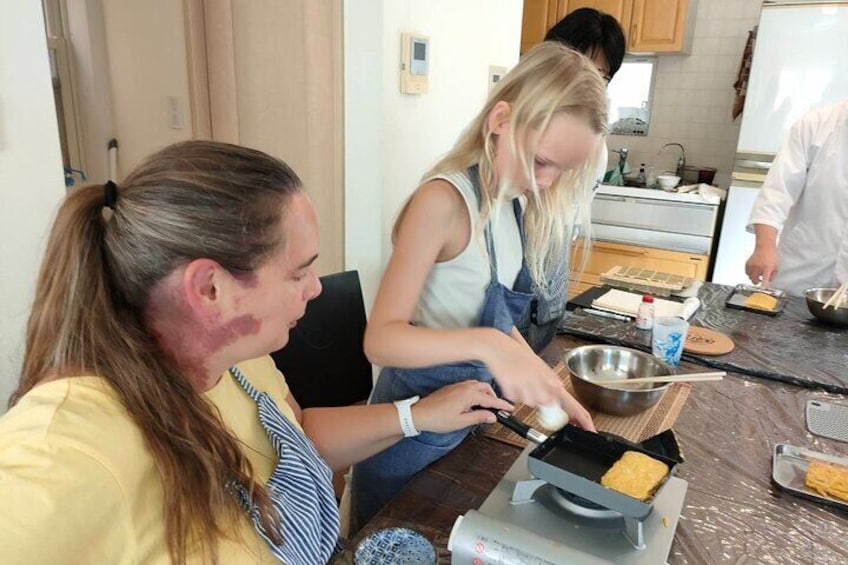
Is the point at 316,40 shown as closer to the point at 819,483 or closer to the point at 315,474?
the point at 315,474

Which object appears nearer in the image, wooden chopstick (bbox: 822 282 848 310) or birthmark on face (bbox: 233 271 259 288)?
birthmark on face (bbox: 233 271 259 288)

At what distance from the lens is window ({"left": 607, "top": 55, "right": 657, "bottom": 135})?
13.1ft

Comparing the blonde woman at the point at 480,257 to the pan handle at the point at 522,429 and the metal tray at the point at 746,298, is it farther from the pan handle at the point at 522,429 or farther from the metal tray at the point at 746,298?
the metal tray at the point at 746,298

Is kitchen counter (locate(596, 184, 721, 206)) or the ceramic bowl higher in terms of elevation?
the ceramic bowl

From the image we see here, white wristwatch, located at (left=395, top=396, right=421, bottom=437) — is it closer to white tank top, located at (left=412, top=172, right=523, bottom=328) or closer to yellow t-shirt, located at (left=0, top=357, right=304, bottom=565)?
white tank top, located at (left=412, top=172, right=523, bottom=328)

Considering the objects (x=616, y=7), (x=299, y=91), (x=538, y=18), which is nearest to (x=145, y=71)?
(x=299, y=91)

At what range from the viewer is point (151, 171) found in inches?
25.1

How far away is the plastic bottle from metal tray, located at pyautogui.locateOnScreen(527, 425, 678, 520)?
2.47ft

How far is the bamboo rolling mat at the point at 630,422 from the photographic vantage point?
1.03m

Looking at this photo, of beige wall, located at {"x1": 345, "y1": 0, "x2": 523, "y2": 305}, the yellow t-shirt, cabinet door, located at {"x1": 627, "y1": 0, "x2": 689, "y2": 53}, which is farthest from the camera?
cabinet door, located at {"x1": 627, "y1": 0, "x2": 689, "y2": 53}

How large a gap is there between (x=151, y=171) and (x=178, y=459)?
30 centimetres

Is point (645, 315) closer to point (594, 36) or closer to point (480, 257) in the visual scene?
point (480, 257)

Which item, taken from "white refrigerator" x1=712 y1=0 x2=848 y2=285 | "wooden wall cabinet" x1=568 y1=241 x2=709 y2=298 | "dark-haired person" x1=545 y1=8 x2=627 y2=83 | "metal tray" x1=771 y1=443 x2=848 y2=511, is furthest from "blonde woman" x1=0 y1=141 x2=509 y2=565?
"white refrigerator" x1=712 y1=0 x2=848 y2=285

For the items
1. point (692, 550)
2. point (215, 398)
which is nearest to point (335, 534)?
point (215, 398)
